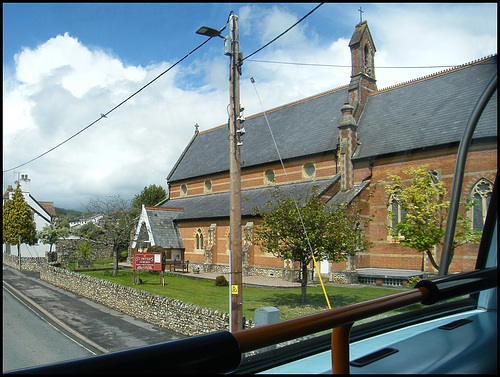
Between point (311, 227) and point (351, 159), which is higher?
point (351, 159)

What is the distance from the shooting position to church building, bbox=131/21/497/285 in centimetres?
245

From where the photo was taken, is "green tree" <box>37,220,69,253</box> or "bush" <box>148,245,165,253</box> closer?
"green tree" <box>37,220,69,253</box>

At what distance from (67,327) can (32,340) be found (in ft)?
3.47

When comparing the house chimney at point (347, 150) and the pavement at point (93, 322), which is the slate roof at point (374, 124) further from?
the pavement at point (93, 322)

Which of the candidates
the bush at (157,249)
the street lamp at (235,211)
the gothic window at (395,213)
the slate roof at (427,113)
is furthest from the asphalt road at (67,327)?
the bush at (157,249)

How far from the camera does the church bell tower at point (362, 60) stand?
233 cm

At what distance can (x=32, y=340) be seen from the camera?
8.31 ft

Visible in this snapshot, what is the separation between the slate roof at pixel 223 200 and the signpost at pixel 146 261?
1381mm

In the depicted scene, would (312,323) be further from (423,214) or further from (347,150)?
(347,150)

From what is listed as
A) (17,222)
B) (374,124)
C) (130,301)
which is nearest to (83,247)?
(130,301)

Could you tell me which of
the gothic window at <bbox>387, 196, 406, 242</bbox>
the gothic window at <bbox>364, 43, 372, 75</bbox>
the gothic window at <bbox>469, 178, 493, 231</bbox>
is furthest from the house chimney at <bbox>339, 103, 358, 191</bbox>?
the gothic window at <bbox>469, 178, 493, 231</bbox>

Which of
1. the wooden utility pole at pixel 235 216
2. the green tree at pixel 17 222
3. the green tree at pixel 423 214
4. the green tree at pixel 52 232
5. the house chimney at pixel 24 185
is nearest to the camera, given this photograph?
the green tree at pixel 17 222

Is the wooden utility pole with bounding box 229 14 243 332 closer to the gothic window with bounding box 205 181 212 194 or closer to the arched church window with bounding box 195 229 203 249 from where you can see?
the arched church window with bounding box 195 229 203 249

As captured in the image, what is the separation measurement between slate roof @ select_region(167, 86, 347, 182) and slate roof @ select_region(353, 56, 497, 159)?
0.76 metres
